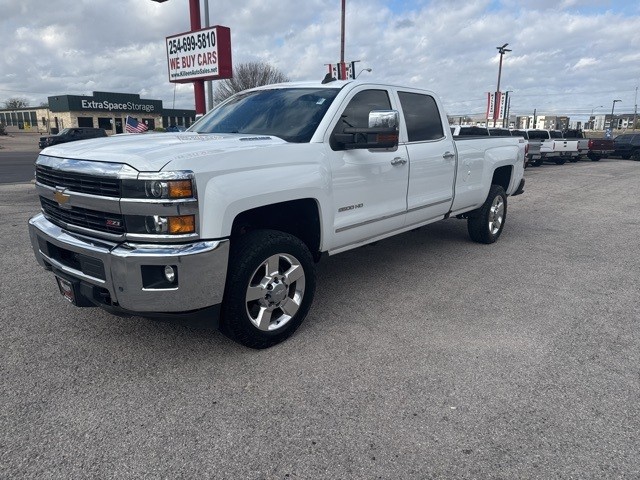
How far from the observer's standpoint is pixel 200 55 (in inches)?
490

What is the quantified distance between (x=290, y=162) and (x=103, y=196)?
1.29 metres

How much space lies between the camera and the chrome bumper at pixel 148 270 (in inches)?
114

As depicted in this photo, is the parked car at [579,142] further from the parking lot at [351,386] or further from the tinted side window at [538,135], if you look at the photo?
the parking lot at [351,386]

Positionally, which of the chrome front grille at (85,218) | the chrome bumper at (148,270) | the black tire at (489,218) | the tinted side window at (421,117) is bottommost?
the black tire at (489,218)

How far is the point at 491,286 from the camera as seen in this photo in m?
5.07

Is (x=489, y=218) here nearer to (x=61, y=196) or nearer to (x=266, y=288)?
(x=266, y=288)

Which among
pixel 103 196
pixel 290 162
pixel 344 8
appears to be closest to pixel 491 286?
Answer: pixel 290 162

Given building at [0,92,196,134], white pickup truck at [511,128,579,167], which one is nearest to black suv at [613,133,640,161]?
white pickup truck at [511,128,579,167]

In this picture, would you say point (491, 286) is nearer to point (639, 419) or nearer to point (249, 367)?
point (639, 419)

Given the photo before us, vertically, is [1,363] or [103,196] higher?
[103,196]

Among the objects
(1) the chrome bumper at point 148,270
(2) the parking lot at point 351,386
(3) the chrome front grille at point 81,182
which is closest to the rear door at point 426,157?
(2) the parking lot at point 351,386

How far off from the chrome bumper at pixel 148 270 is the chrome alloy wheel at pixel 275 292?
36 cm

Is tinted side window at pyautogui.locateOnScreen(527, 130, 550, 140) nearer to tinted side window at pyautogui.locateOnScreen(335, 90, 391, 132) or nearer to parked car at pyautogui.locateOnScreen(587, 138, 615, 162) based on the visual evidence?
Result: parked car at pyautogui.locateOnScreen(587, 138, 615, 162)

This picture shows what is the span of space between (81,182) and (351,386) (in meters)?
2.21
